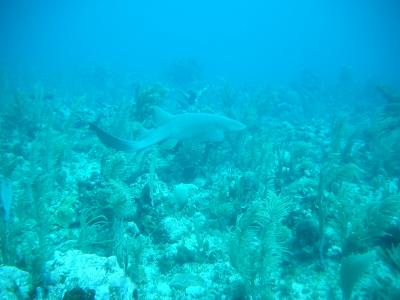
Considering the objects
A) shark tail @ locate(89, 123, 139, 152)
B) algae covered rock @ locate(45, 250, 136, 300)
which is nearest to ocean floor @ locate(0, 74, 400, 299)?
algae covered rock @ locate(45, 250, 136, 300)

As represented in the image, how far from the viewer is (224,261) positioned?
4.66m

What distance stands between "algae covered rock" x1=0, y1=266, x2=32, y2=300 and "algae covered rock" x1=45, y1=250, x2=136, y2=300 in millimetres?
458

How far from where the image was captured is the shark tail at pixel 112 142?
517cm

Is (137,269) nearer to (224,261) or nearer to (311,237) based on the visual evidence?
(224,261)

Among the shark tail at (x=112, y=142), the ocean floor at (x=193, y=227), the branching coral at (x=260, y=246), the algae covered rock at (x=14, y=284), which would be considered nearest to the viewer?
the algae covered rock at (x=14, y=284)

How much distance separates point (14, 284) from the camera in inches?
113

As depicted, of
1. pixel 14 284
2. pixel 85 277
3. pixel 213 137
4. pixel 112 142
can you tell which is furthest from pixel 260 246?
pixel 213 137

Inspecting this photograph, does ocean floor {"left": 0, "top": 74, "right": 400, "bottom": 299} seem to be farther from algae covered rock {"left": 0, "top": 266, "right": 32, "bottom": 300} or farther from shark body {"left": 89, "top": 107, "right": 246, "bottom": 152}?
shark body {"left": 89, "top": 107, "right": 246, "bottom": 152}

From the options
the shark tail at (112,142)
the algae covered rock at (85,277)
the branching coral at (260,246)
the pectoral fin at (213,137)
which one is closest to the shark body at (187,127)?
the pectoral fin at (213,137)

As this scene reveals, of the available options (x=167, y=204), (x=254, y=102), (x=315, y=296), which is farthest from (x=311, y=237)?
(x=254, y=102)

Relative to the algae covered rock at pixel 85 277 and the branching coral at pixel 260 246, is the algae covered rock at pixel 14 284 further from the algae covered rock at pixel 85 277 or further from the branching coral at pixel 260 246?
the branching coral at pixel 260 246

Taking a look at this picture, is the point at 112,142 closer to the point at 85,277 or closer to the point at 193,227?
the point at 193,227

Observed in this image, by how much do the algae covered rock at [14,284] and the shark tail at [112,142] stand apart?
102 inches

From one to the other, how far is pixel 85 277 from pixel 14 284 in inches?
36.1
